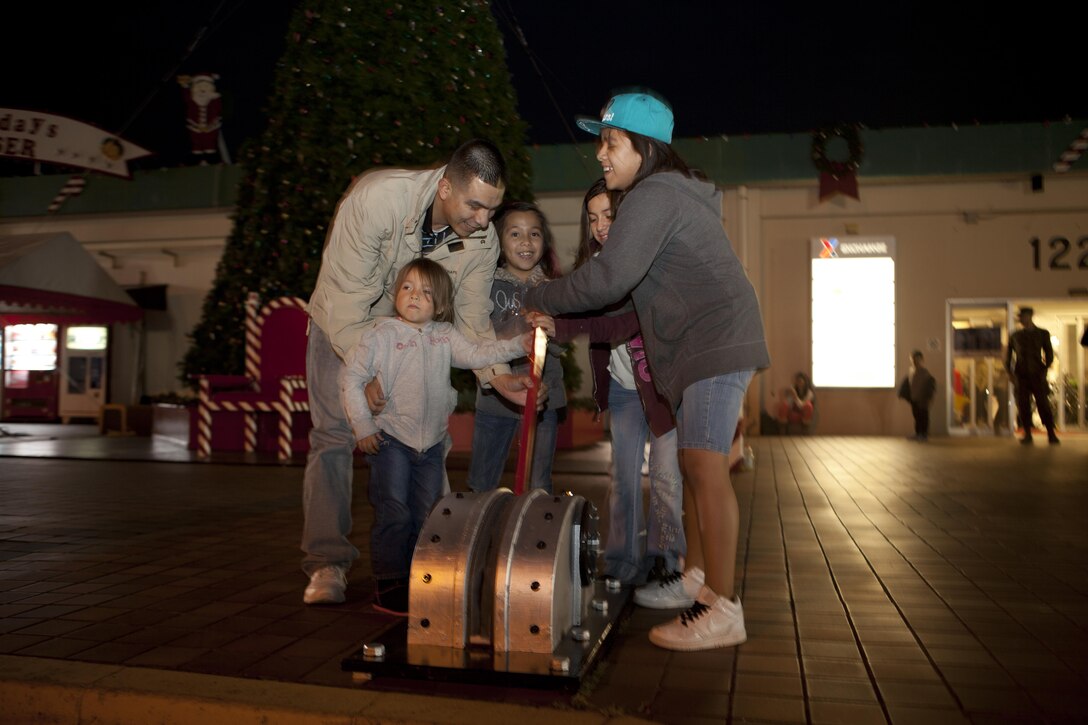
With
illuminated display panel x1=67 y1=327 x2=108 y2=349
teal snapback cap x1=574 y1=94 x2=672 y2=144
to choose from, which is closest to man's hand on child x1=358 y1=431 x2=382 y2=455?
teal snapback cap x1=574 y1=94 x2=672 y2=144

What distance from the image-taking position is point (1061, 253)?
696 inches

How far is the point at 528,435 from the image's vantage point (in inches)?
137

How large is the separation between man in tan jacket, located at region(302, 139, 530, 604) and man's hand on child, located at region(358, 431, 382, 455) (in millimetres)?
171

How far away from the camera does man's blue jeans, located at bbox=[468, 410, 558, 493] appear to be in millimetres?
4766

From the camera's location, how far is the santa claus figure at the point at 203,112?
22.8m

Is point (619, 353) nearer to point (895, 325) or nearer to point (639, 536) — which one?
point (639, 536)

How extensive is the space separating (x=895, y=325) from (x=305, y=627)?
16.4 metres

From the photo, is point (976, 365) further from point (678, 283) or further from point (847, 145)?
point (678, 283)

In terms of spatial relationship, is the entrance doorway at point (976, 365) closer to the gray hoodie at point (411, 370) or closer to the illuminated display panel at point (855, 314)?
the illuminated display panel at point (855, 314)

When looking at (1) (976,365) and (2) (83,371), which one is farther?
(2) (83,371)

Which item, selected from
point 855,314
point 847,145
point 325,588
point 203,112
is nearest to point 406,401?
point 325,588

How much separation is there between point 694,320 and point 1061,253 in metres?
17.0

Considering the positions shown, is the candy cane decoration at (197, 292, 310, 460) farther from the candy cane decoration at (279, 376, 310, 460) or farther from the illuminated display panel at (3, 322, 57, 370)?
the illuminated display panel at (3, 322, 57, 370)

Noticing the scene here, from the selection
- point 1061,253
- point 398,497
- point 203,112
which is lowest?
point 398,497
